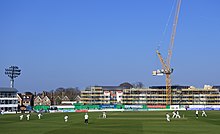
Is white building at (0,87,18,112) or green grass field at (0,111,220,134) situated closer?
green grass field at (0,111,220,134)

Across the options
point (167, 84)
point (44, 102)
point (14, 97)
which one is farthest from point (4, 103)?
point (167, 84)

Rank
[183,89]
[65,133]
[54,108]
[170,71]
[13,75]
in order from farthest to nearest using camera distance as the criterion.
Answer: [183,89] < [170,71] < [13,75] < [54,108] < [65,133]

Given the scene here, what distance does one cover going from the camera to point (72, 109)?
134625 mm

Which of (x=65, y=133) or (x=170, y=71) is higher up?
Result: (x=170, y=71)

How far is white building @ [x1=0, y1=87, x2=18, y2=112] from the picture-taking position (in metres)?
136

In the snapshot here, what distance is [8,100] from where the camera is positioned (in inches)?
5443

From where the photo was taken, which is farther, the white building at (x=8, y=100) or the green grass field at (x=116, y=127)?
the white building at (x=8, y=100)

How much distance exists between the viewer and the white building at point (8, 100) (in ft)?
446

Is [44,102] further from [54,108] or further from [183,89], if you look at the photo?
[183,89]

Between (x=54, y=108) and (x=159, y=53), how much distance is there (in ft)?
248

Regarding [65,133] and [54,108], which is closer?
[65,133]

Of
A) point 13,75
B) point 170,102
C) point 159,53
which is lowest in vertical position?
point 170,102

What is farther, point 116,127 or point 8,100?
point 8,100

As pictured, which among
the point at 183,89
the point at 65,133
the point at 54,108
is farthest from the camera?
the point at 183,89
